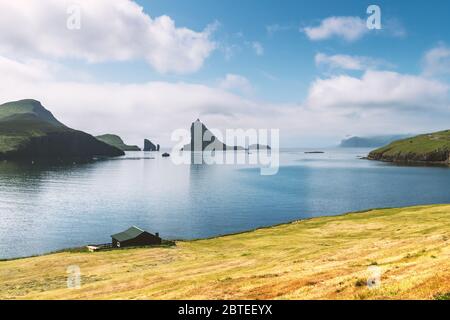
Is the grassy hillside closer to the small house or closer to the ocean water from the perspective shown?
the small house

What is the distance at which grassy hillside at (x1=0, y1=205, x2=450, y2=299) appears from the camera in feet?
96.9

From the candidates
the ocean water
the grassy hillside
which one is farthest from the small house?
the ocean water

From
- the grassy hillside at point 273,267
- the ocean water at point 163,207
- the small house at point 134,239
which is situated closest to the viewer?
the grassy hillside at point 273,267

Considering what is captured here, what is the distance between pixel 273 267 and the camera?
4588 centimetres

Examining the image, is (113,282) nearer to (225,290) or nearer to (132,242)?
(225,290)

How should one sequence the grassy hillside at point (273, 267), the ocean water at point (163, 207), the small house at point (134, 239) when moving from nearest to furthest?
the grassy hillside at point (273, 267) < the small house at point (134, 239) < the ocean water at point (163, 207)

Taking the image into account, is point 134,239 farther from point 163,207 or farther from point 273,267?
point 163,207

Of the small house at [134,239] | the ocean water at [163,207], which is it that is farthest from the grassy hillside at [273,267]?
the ocean water at [163,207]

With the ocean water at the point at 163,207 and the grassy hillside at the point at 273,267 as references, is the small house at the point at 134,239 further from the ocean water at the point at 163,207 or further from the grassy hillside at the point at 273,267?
the ocean water at the point at 163,207

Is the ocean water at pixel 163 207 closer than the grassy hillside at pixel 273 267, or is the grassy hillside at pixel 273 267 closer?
the grassy hillside at pixel 273 267

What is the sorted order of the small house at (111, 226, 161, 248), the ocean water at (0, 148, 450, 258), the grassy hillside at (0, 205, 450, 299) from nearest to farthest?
the grassy hillside at (0, 205, 450, 299) < the small house at (111, 226, 161, 248) < the ocean water at (0, 148, 450, 258)

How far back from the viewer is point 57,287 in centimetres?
4856

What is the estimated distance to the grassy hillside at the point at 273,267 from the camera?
29.5 m

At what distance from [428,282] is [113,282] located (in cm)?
3460
